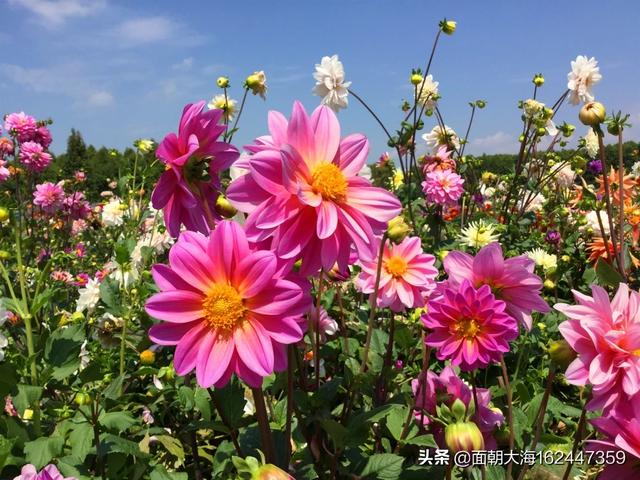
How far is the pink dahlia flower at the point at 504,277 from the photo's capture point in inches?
48.5

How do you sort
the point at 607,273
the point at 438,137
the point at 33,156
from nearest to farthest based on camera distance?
the point at 607,273, the point at 438,137, the point at 33,156

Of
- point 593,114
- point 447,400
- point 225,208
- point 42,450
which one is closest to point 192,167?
point 225,208

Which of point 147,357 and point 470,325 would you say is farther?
point 147,357

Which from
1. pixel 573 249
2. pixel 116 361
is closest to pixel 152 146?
pixel 116 361

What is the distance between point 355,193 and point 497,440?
0.91 m

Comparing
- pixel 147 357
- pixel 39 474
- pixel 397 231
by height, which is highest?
pixel 397 231

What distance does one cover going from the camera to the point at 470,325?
1.19m

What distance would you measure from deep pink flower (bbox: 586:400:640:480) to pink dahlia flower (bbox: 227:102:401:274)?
1.75 ft

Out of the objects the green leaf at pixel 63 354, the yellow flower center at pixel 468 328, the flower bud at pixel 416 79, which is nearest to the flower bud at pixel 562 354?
the yellow flower center at pixel 468 328

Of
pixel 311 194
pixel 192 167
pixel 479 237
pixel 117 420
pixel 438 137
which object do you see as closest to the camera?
pixel 311 194

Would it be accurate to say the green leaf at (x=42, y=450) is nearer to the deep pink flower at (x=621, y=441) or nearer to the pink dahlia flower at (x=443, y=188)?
the deep pink flower at (x=621, y=441)

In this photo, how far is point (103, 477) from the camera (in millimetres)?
1360

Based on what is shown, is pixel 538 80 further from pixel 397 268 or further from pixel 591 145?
pixel 397 268

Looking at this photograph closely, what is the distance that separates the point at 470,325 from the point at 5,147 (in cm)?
474
